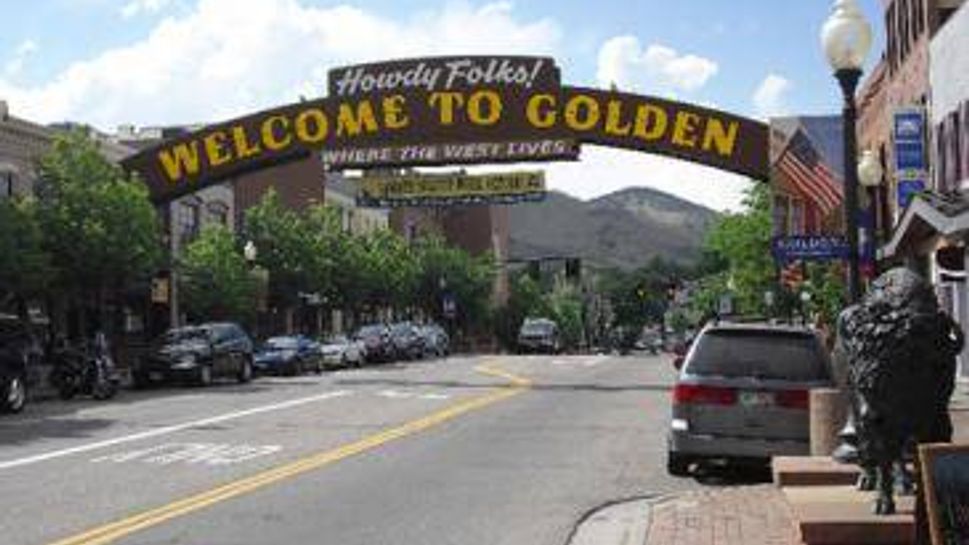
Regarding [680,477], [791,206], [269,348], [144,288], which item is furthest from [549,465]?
[791,206]

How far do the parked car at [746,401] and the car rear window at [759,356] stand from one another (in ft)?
0.03

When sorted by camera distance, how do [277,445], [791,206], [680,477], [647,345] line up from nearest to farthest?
[680,477], [277,445], [791,206], [647,345]

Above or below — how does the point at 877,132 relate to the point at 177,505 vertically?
above

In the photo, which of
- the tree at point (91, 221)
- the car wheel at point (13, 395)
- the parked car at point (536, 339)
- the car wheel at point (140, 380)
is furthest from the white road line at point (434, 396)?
the parked car at point (536, 339)

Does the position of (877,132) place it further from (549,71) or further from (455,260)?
(455,260)

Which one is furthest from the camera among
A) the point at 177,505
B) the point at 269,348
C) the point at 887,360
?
the point at 269,348

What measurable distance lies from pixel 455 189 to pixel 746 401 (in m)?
50.2

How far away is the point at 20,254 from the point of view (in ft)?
122

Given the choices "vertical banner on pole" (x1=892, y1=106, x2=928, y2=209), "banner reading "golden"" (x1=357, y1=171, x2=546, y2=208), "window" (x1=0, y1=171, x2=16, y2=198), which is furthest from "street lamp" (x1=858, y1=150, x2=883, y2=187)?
"banner reading "golden"" (x1=357, y1=171, x2=546, y2=208)

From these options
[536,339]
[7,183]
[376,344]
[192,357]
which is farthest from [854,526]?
[536,339]

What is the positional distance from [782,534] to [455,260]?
86.7m

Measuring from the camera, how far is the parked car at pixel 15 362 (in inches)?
1156

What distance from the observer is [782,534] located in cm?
1198

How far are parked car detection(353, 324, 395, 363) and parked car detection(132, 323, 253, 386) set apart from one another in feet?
68.5
